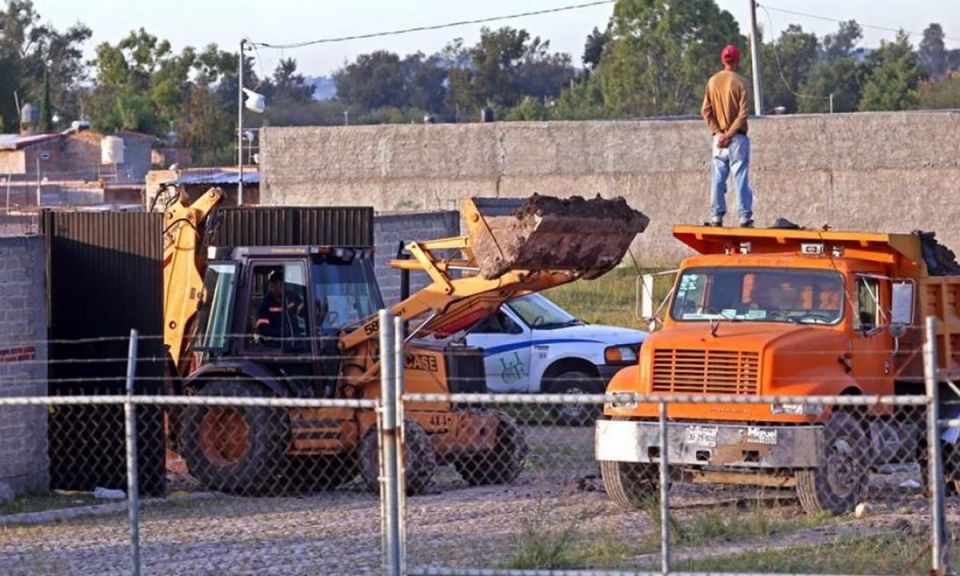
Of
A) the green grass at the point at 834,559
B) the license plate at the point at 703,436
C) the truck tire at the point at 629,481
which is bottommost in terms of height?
the green grass at the point at 834,559

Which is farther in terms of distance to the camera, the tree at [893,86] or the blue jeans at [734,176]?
the tree at [893,86]

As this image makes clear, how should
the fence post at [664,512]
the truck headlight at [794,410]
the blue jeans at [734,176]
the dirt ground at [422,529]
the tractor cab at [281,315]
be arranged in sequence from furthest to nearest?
the blue jeans at [734,176], the tractor cab at [281,315], the truck headlight at [794,410], the dirt ground at [422,529], the fence post at [664,512]

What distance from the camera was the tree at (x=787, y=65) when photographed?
9100 cm

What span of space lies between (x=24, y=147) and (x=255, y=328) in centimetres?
3928

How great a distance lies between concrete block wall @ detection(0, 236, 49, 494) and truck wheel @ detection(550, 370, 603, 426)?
686cm

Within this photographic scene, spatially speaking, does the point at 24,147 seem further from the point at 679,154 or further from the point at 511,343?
the point at 511,343

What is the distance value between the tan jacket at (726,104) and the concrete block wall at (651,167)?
637 inches

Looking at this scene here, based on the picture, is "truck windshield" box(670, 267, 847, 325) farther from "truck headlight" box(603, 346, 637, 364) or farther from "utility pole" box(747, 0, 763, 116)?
"utility pole" box(747, 0, 763, 116)

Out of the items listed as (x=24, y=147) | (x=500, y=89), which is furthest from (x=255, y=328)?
(x=500, y=89)

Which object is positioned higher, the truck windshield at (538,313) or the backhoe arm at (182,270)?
the backhoe arm at (182,270)

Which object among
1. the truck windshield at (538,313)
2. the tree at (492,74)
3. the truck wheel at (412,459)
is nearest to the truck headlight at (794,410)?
the truck wheel at (412,459)

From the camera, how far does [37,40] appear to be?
9375 centimetres

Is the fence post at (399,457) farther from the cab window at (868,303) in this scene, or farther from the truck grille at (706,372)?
the cab window at (868,303)

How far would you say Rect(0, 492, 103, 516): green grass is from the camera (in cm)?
1566
